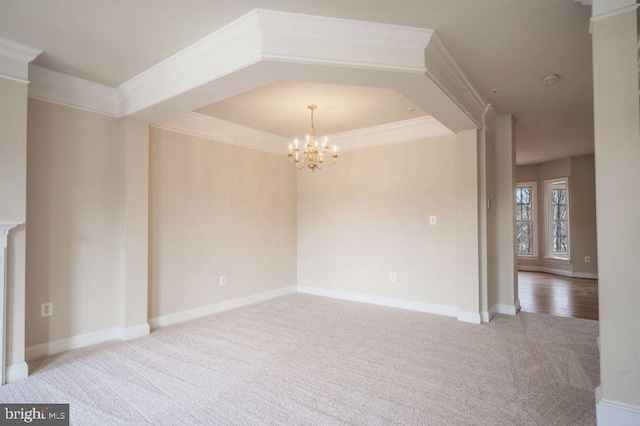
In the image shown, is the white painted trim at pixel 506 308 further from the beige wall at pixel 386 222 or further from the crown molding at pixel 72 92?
the crown molding at pixel 72 92

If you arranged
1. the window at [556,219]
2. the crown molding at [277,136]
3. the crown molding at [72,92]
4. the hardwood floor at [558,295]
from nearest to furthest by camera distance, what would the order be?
the crown molding at [72,92] < the crown molding at [277,136] < the hardwood floor at [558,295] < the window at [556,219]

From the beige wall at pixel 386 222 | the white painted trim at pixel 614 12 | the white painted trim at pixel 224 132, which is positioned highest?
the white painted trim at pixel 224 132

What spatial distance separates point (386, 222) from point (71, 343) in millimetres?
3941

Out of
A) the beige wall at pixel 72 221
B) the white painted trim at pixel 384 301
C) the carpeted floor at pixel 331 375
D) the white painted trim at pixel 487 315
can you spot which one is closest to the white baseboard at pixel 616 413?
the carpeted floor at pixel 331 375

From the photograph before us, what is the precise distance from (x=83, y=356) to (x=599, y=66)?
4381 millimetres

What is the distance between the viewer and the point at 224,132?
15.3ft

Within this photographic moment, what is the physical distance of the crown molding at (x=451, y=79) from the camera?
2.55 meters

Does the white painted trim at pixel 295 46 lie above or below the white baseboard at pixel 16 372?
above

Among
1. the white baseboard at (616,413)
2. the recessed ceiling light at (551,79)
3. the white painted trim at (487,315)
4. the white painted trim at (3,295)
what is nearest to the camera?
the white baseboard at (616,413)

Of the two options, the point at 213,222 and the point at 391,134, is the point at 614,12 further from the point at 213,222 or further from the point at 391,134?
the point at 213,222

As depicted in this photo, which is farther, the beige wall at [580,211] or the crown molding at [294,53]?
the beige wall at [580,211]

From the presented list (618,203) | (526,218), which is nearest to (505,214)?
(618,203)

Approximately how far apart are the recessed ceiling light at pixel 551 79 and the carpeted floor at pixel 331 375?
8.44 feet

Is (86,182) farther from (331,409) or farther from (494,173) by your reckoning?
(494,173)
